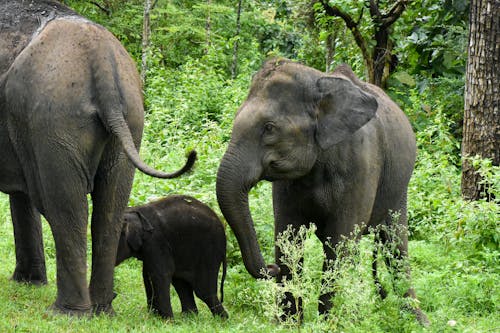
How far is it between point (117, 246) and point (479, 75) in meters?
5.20

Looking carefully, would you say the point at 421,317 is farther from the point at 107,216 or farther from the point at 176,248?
the point at 107,216

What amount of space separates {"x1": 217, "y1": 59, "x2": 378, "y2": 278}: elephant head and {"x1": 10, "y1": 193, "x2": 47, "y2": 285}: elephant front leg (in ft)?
8.26

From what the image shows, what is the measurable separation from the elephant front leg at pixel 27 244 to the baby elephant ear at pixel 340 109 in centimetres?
296

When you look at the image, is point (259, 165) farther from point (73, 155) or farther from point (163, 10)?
point (163, 10)

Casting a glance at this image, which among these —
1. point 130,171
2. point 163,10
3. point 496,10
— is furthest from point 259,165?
point 163,10

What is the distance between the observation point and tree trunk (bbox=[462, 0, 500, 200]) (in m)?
9.99

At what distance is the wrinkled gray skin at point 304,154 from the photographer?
20.5ft

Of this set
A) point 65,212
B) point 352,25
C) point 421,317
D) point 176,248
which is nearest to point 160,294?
point 176,248

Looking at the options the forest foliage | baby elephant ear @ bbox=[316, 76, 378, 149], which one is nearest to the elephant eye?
baby elephant ear @ bbox=[316, 76, 378, 149]

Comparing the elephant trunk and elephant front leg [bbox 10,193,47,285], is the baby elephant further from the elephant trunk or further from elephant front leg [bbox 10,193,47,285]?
elephant front leg [bbox 10,193,47,285]

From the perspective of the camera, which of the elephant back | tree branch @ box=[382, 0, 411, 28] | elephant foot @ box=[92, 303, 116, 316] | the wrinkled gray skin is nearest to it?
the wrinkled gray skin

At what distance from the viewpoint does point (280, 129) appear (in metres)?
6.39

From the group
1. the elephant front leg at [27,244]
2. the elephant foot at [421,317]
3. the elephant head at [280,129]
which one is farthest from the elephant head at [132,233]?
the elephant foot at [421,317]

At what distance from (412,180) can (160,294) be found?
5.32 metres
